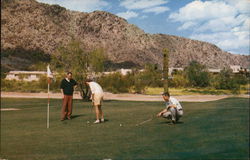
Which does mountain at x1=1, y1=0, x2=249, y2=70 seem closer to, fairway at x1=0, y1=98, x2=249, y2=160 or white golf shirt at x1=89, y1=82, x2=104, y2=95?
white golf shirt at x1=89, y1=82, x2=104, y2=95

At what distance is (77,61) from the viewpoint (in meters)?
36.3

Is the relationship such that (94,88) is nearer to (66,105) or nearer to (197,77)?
(66,105)

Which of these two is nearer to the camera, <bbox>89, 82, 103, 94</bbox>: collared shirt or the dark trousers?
<bbox>89, 82, 103, 94</bbox>: collared shirt

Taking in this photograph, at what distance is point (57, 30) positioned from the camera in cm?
15338

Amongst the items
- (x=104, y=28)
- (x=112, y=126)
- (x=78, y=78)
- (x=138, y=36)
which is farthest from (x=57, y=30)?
(x=112, y=126)

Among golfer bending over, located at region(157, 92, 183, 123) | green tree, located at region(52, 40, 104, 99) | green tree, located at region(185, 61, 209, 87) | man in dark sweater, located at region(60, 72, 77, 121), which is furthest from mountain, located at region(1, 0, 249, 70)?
golfer bending over, located at region(157, 92, 183, 123)

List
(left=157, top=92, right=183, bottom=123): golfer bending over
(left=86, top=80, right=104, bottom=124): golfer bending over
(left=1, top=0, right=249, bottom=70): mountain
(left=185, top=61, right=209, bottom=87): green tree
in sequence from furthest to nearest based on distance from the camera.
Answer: (left=1, top=0, right=249, bottom=70): mountain, (left=185, top=61, right=209, bottom=87): green tree, (left=86, top=80, right=104, bottom=124): golfer bending over, (left=157, top=92, right=183, bottom=123): golfer bending over

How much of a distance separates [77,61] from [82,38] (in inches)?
4885

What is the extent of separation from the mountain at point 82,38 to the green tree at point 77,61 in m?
95.2

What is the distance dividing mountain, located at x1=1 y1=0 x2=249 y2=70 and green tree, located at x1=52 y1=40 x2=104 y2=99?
95175 millimetres

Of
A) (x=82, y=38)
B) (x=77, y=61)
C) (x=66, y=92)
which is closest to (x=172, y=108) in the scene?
(x=66, y=92)

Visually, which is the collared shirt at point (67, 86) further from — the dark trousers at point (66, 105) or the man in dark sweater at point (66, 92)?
the dark trousers at point (66, 105)

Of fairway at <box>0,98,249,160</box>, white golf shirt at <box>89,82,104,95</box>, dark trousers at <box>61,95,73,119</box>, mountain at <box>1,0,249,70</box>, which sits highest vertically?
mountain at <box>1,0,249,70</box>

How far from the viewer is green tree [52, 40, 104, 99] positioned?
119ft
